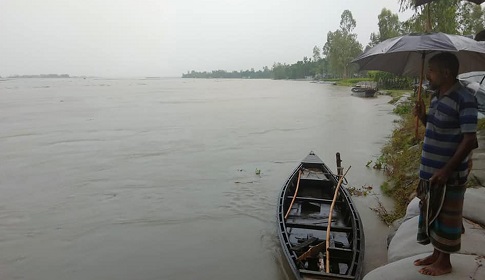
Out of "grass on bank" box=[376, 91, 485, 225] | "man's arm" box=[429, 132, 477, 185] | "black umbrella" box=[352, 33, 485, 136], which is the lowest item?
"grass on bank" box=[376, 91, 485, 225]

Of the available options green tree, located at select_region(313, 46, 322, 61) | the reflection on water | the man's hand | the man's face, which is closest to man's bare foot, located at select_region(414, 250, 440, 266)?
the man's hand

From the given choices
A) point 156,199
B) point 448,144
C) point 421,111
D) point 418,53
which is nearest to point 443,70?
point 421,111

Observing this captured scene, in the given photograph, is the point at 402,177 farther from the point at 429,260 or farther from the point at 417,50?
the point at 429,260

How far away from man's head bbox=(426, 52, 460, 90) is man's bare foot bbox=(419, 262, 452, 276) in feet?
5.33

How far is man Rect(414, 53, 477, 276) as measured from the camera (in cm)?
279

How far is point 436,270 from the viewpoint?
3.16 m

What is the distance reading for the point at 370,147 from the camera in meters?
14.4

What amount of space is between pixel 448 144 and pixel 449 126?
151 millimetres

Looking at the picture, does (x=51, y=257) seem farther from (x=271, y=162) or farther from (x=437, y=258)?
(x=271, y=162)

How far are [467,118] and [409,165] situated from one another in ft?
20.6

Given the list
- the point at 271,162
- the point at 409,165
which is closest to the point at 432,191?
the point at 409,165

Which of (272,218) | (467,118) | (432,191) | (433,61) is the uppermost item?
(433,61)

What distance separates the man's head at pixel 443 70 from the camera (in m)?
2.90

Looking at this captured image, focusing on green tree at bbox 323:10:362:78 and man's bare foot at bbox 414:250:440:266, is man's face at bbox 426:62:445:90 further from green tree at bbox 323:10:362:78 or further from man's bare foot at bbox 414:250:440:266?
green tree at bbox 323:10:362:78
